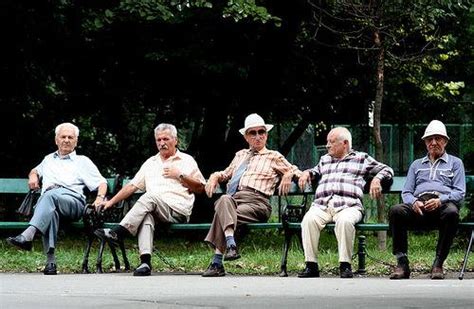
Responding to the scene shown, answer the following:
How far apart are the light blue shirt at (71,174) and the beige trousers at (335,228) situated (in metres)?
2.46

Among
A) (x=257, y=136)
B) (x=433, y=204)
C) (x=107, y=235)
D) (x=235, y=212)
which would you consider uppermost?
(x=257, y=136)

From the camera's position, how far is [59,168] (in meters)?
12.9

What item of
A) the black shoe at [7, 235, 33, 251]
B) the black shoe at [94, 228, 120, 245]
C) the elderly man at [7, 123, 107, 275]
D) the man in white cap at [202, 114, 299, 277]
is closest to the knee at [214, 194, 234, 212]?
the man in white cap at [202, 114, 299, 277]

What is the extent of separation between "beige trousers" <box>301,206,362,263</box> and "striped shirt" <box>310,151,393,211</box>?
0.31 ft

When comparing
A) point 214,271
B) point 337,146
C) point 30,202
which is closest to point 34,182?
point 30,202

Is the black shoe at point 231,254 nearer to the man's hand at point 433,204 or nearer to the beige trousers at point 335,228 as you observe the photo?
the beige trousers at point 335,228

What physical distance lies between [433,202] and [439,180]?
38cm

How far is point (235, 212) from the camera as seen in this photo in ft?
38.9

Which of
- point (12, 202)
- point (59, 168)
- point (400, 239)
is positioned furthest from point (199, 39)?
point (400, 239)

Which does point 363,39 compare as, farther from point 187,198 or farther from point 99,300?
point 99,300

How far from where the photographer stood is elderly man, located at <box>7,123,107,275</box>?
12.0m

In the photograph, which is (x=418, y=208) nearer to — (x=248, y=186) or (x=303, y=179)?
(x=303, y=179)

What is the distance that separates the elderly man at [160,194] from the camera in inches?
472

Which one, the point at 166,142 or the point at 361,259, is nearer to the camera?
the point at 361,259
